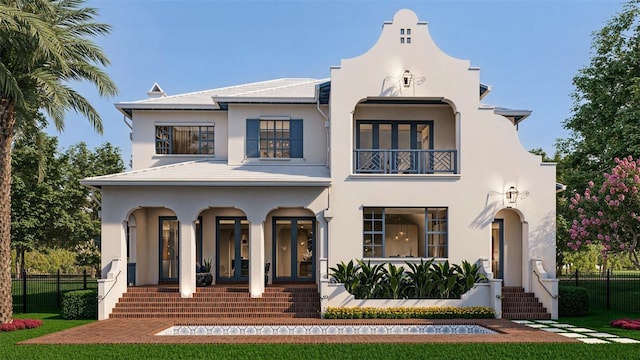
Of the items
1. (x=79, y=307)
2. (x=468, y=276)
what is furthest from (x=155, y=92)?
(x=468, y=276)

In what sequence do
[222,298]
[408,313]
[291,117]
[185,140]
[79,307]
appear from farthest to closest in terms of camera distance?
[185,140]
[291,117]
[222,298]
[79,307]
[408,313]

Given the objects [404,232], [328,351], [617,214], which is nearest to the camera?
[328,351]

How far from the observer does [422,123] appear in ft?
67.1

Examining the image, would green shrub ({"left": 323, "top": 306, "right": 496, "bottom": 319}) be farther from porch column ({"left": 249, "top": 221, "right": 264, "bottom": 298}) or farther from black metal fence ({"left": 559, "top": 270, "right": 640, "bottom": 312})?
black metal fence ({"left": 559, "top": 270, "right": 640, "bottom": 312})

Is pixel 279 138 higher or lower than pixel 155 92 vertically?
lower

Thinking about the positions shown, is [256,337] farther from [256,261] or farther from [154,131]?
[154,131]

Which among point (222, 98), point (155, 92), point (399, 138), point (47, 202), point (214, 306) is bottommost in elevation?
point (214, 306)

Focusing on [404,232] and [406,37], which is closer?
[406,37]

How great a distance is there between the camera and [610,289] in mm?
23750

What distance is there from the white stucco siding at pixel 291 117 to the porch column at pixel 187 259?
10.9 feet

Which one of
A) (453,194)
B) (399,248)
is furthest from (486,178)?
(399,248)

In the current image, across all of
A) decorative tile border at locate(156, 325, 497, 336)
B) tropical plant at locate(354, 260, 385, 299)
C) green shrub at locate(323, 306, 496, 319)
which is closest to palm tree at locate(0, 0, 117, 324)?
decorative tile border at locate(156, 325, 497, 336)

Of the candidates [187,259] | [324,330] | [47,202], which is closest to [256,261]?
[187,259]

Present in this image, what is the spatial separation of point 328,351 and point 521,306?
909 centimetres
